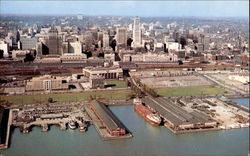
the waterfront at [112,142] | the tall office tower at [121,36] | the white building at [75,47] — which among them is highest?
the tall office tower at [121,36]

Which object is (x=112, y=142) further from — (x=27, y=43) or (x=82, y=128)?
(x=27, y=43)

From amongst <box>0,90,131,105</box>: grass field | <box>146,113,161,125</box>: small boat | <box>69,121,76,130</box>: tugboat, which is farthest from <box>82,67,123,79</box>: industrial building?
<box>69,121,76,130</box>: tugboat

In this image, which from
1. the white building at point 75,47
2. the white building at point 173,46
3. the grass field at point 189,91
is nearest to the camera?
the grass field at point 189,91

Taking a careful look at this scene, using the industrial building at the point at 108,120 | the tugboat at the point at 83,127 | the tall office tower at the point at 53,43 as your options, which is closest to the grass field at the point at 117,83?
the industrial building at the point at 108,120

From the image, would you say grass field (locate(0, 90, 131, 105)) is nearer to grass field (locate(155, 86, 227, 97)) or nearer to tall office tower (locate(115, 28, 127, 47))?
grass field (locate(155, 86, 227, 97))

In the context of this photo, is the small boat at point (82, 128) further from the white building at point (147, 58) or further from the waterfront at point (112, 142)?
the white building at point (147, 58)

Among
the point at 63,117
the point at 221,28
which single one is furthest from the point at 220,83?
the point at 221,28
